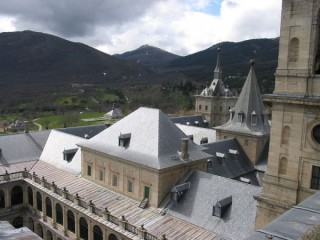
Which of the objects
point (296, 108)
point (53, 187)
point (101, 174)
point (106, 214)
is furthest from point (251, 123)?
point (296, 108)

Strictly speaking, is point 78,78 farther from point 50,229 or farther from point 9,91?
point 50,229

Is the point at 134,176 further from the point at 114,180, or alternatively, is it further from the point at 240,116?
the point at 240,116

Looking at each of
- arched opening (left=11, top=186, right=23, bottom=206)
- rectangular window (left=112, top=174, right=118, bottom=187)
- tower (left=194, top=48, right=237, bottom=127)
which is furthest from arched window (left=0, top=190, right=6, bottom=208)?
tower (left=194, top=48, right=237, bottom=127)

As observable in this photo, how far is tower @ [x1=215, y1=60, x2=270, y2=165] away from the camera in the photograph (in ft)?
135

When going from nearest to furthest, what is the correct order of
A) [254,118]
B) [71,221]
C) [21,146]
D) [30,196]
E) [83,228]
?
[83,228], [71,221], [30,196], [254,118], [21,146]

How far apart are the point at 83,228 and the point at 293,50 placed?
22.0 m

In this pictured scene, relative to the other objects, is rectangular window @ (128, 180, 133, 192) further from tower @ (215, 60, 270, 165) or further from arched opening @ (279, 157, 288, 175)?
tower @ (215, 60, 270, 165)

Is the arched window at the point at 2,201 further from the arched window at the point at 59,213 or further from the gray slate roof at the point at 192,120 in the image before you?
the gray slate roof at the point at 192,120

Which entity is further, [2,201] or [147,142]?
[2,201]

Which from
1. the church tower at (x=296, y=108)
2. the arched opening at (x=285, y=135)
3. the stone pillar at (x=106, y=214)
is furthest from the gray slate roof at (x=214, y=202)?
the arched opening at (x=285, y=135)

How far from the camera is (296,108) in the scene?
16266 millimetres

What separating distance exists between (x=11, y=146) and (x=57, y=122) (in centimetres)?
4951

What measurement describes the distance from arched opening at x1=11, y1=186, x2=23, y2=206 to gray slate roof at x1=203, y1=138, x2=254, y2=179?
2038cm

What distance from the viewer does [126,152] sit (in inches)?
1139
